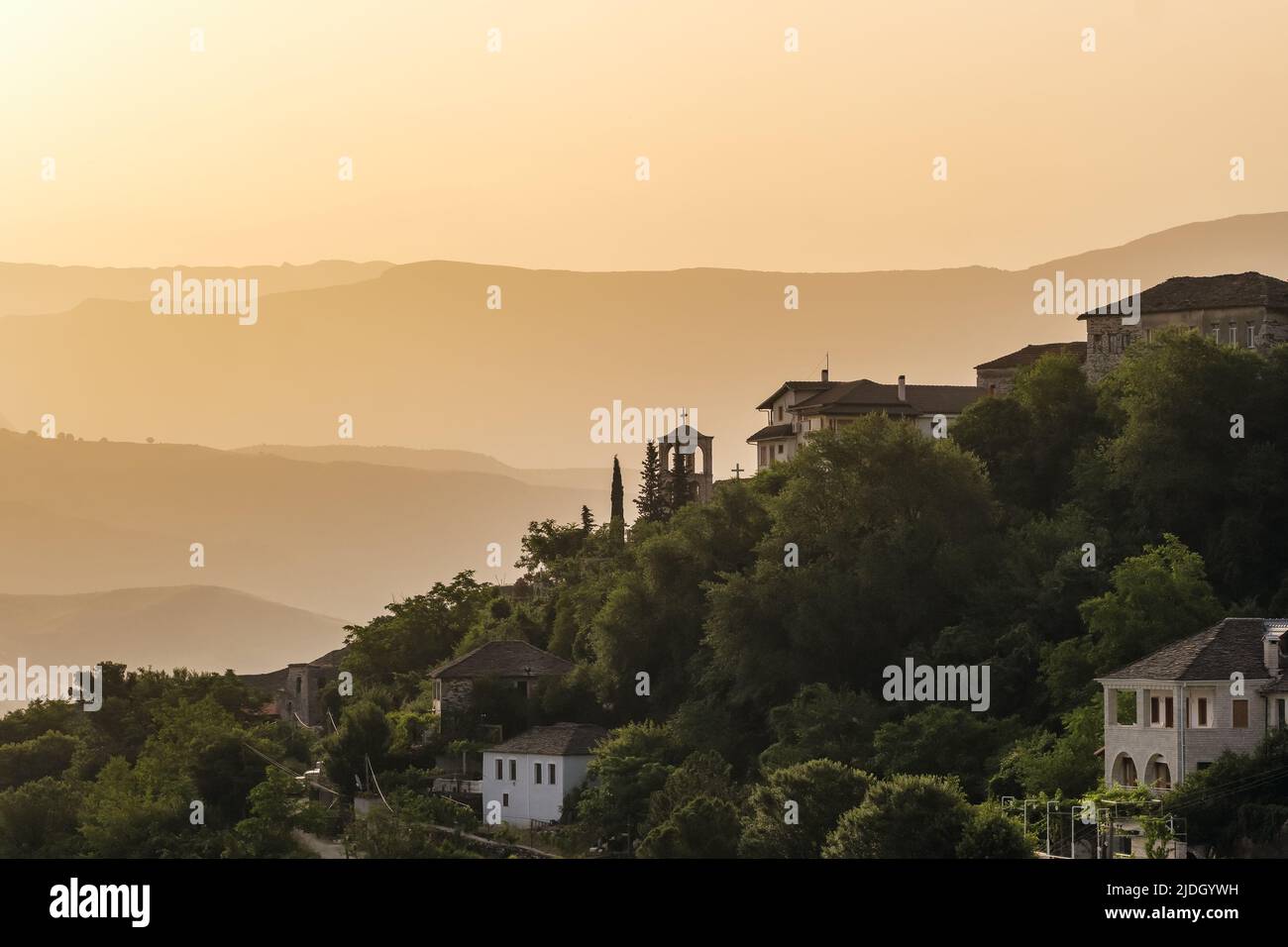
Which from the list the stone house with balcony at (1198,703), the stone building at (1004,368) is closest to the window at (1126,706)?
the stone house with balcony at (1198,703)

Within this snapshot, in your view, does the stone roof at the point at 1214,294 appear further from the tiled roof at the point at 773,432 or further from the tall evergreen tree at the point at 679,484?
the tall evergreen tree at the point at 679,484

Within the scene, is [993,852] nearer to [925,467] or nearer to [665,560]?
[925,467]

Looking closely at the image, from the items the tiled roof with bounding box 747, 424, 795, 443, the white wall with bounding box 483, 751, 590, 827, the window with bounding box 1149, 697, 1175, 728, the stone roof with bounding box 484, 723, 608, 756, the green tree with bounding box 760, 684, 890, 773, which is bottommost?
the white wall with bounding box 483, 751, 590, 827

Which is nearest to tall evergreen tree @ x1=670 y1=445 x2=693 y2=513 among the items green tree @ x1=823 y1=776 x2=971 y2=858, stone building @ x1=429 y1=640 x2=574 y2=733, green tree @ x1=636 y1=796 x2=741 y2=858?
stone building @ x1=429 y1=640 x2=574 y2=733

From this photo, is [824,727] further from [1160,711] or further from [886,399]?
[886,399]

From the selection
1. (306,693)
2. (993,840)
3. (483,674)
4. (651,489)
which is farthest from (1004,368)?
(993,840)

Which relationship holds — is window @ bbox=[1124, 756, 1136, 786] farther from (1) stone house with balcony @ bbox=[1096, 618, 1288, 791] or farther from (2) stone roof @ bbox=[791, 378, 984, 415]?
(2) stone roof @ bbox=[791, 378, 984, 415]
